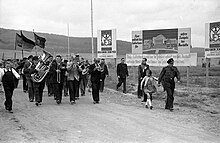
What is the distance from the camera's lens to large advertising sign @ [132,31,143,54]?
20328 millimetres

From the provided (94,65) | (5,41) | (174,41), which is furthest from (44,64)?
(5,41)

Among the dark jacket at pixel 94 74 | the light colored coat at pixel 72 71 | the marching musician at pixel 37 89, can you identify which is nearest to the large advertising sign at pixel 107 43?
the dark jacket at pixel 94 74

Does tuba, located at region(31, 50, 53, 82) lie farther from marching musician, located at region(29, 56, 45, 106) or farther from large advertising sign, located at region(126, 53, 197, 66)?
large advertising sign, located at region(126, 53, 197, 66)

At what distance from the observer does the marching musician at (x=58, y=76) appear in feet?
39.7

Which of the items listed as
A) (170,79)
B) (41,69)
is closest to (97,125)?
(170,79)

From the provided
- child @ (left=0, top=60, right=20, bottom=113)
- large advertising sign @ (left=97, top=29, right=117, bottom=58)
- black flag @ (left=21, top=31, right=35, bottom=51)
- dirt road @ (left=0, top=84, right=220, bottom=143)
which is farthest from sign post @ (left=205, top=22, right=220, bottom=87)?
black flag @ (left=21, top=31, right=35, bottom=51)

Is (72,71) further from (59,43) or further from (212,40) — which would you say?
(59,43)

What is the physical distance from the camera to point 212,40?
1761 centimetres

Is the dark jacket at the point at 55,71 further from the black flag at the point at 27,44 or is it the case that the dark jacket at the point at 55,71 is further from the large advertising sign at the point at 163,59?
the black flag at the point at 27,44

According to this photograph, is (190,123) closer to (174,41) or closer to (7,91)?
(7,91)

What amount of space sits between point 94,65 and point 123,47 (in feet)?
334

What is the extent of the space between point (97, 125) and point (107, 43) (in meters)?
13.2

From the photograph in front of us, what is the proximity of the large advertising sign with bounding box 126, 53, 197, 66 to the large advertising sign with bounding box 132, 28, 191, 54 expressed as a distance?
275 mm

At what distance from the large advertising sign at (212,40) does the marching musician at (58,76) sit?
9198 millimetres
